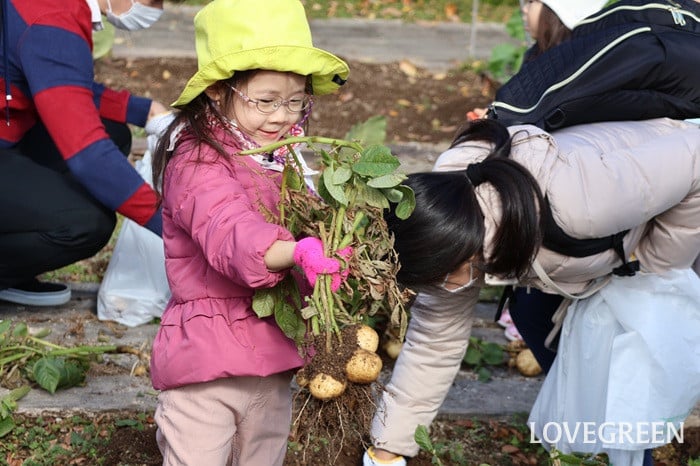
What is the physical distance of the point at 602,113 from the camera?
113 inches

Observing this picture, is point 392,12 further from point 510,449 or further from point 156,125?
point 510,449

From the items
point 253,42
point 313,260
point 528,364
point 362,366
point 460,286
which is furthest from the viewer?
point 528,364

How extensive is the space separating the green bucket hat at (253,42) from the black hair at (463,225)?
439 millimetres

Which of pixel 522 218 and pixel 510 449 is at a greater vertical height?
pixel 522 218

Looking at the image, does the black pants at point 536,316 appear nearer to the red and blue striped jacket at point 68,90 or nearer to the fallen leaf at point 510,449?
the fallen leaf at point 510,449

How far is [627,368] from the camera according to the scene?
2.85 metres

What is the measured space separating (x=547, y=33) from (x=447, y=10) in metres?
6.11

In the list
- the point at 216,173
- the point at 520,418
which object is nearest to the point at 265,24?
the point at 216,173

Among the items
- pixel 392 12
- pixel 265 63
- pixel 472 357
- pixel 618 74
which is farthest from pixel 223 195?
pixel 392 12

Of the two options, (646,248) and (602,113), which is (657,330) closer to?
(646,248)

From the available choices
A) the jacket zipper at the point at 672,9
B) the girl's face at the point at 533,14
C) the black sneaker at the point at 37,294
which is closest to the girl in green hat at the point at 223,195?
the jacket zipper at the point at 672,9

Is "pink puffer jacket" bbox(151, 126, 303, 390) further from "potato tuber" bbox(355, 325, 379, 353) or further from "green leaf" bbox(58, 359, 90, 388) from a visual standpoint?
"green leaf" bbox(58, 359, 90, 388)

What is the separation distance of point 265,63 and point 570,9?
5.29ft

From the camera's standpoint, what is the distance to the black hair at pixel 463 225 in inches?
98.3
